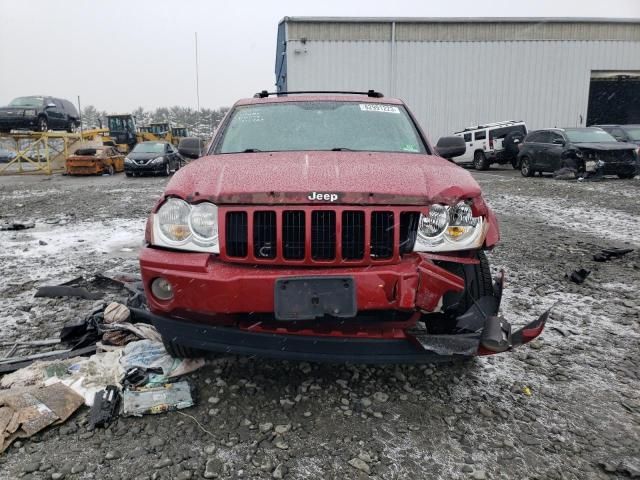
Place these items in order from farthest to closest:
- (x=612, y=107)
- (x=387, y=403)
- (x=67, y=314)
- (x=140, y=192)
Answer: (x=612, y=107)
(x=140, y=192)
(x=67, y=314)
(x=387, y=403)

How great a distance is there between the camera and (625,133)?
48.0 ft

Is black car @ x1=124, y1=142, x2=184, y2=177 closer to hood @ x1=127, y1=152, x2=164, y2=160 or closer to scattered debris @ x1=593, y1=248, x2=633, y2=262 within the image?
hood @ x1=127, y1=152, x2=164, y2=160

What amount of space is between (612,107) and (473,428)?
35950 millimetres

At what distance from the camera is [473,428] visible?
2.21 meters

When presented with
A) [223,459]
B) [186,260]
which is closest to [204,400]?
[223,459]

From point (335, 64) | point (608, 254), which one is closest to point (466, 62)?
point (335, 64)

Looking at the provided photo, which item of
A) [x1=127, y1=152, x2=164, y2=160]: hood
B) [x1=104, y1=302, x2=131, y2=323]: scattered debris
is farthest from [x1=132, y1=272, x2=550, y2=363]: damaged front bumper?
[x1=127, y1=152, x2=164, y2=160]: hood

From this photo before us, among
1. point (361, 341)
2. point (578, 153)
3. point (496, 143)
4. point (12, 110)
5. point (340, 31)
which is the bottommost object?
point (361, 341)

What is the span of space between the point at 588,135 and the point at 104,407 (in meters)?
15.0

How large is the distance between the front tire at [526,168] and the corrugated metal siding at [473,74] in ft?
31.1

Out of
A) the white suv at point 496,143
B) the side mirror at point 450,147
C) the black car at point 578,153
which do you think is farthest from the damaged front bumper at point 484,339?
the white suv at point 496,143

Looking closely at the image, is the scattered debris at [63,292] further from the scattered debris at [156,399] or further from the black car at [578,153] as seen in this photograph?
the black car at [578,153]

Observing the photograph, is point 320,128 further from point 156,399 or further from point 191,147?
point 156,399

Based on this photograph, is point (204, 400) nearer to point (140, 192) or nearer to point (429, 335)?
point (429, 335)
